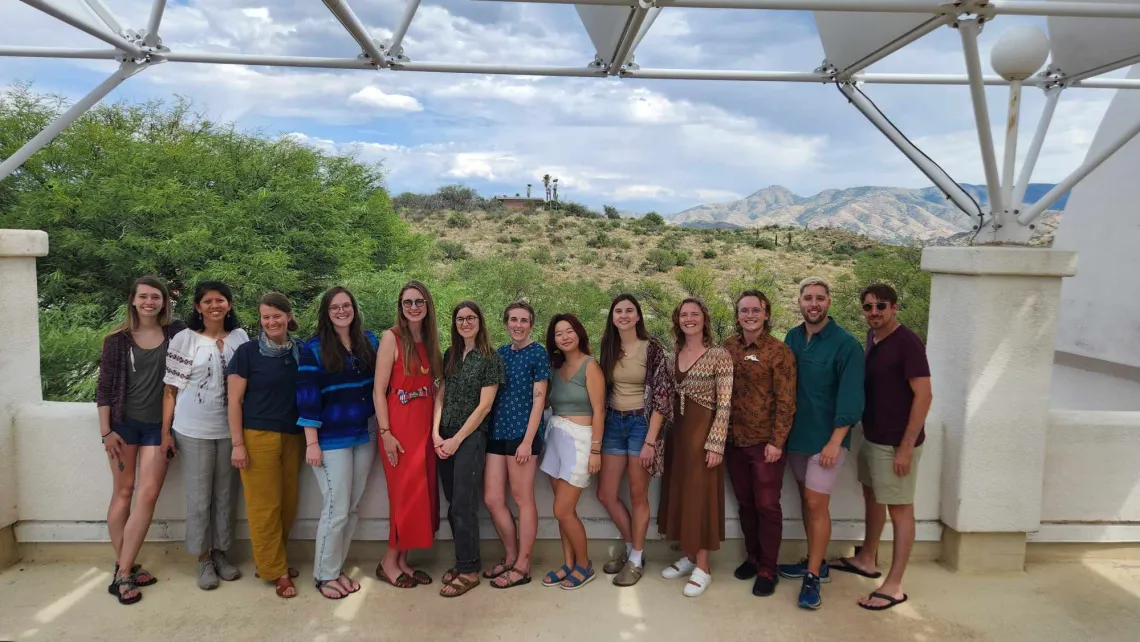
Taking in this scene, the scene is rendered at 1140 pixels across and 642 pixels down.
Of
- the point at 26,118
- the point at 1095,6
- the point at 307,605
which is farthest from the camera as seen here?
the point at 26,118

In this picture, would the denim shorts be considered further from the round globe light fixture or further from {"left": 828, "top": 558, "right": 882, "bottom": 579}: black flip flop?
the round globe light fixture

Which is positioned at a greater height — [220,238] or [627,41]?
[627,41]

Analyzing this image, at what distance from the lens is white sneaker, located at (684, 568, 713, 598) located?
144 inches

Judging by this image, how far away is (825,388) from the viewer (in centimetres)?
357

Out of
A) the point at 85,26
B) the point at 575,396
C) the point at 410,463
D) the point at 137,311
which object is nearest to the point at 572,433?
the point at 575,396

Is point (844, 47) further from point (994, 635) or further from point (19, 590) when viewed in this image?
point (19, 590)

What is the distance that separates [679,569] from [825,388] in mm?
1257

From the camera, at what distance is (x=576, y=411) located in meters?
3.66

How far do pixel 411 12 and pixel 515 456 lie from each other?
2.65 m

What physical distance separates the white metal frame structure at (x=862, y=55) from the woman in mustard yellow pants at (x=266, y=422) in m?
1.72

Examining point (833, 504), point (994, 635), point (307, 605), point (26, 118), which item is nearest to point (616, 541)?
point (833, 504)

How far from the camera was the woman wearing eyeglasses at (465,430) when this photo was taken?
3.61m

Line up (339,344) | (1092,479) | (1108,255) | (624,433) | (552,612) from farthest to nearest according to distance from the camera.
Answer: (1108,255) < (1092,479) < (624,433) < (339,344) < (552,612)

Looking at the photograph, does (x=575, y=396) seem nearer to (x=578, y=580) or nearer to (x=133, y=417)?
(x=578, y=580)
